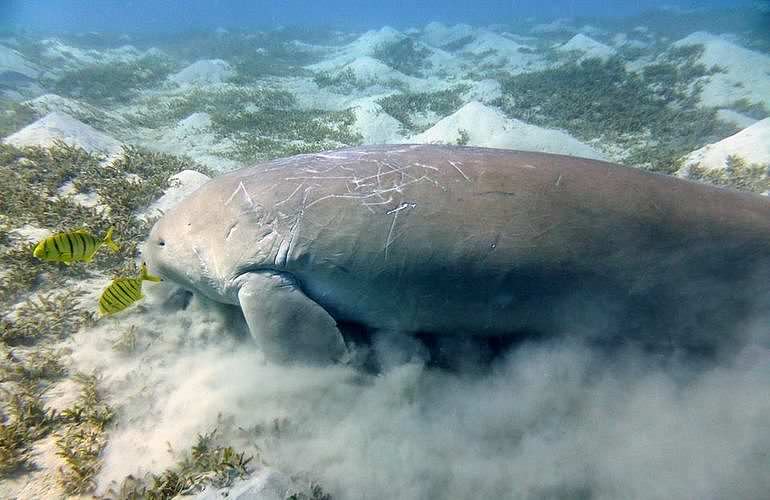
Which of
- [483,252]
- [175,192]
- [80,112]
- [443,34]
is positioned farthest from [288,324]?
[443,34]

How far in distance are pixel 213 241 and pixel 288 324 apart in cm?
96

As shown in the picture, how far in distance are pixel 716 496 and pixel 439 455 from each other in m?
1.65

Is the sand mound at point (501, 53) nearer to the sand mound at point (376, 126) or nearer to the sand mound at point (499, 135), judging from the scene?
the sand mound at point (376, 126)

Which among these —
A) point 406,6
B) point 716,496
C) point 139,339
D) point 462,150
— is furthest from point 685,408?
point 406,6

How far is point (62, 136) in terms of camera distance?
297 inches

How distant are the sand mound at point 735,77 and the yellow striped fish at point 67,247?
1609 cm

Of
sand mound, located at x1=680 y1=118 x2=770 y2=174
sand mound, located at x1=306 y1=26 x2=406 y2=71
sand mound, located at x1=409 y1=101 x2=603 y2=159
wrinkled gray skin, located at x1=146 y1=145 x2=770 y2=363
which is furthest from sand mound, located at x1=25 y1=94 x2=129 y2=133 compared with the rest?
sand mound, located at x1=680 y1=118 x2=770 y2=174

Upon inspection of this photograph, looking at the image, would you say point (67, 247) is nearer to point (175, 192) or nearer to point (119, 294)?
point (119, 294)

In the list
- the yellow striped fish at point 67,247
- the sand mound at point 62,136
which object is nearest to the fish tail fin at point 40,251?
the yellow striped fish at point 67,247

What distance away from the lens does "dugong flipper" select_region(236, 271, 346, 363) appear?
→ 2721 mm

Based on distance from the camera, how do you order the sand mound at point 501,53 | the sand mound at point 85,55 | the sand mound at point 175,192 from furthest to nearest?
the sand mound at point 85,55
the sand mound at point 501,53
the sand mound at point 175,192

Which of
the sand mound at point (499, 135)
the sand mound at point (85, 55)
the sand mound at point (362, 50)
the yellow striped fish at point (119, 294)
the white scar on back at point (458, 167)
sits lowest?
the yellow striped fish at point (119, 294)

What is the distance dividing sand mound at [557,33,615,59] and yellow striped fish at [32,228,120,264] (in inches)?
852

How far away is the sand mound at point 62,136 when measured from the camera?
7.29 metres
